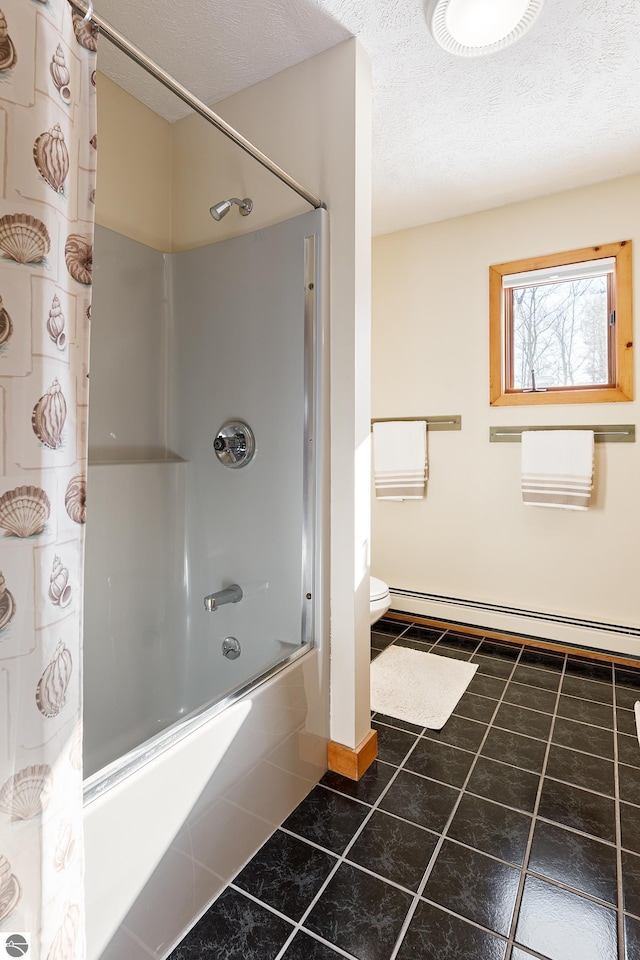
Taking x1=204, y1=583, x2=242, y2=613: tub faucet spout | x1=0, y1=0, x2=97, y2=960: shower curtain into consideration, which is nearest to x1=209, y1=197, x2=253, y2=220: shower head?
x1=0, y1=0, x2=97, y2=960: shower curtain

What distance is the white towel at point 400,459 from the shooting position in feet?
9.69

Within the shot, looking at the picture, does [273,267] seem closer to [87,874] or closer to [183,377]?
[183,377]

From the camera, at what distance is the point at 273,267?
66.7 inches

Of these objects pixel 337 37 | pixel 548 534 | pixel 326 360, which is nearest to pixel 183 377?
pixel 326 360

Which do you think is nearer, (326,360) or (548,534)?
(326,360)

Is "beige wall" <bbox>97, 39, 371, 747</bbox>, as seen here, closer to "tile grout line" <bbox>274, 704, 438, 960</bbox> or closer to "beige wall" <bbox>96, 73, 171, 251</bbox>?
"beige wall" <bbox>96, 73, 171, 251</bbox>

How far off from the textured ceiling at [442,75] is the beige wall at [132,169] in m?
0.07

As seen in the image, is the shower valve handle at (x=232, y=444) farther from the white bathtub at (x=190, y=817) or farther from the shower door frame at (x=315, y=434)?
the white bathtub at (x=190, y=817)

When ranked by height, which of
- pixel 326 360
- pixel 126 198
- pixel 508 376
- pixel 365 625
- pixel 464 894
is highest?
pixel 126 198

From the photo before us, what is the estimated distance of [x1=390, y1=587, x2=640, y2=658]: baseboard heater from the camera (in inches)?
97.9

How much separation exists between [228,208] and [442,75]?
882mm

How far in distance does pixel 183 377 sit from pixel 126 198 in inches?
27.1

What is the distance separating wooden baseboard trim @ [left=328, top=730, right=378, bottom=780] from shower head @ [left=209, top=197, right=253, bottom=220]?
5.70ft

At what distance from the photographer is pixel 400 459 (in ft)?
9.84
